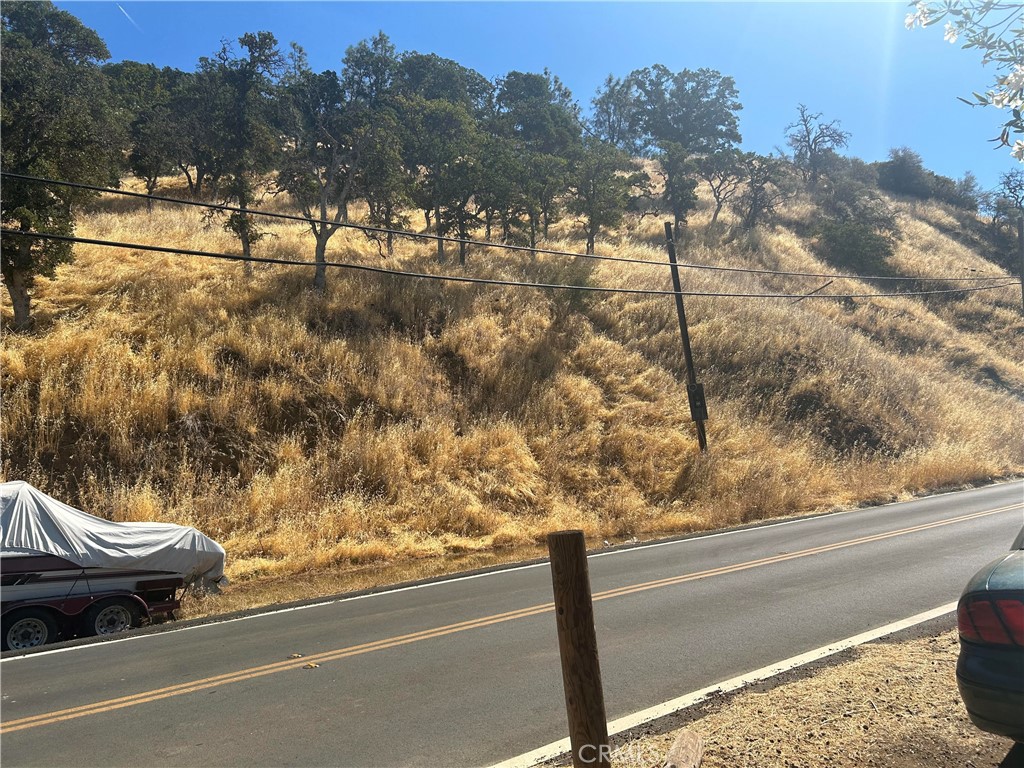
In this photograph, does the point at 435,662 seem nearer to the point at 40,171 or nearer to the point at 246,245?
the point at 40,171

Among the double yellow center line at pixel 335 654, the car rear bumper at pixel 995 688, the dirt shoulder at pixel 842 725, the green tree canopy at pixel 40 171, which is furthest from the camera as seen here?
the green tree canopy at pixel 40 171

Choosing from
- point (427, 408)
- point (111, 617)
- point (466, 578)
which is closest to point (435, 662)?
point (466, 578)

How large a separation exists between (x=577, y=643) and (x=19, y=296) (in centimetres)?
1947

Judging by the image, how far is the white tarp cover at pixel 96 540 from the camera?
372 inches

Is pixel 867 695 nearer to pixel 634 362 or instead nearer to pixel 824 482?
pixel 824 482

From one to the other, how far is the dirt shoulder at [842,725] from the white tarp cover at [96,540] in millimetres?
8297

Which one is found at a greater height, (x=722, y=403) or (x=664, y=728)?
(x=722, y=403)

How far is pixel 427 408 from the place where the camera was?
19.6 m

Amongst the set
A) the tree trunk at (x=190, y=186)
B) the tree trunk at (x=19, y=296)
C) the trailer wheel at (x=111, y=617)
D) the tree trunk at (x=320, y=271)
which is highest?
the tree trunk at (x=190, y=186)

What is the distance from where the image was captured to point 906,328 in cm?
4022

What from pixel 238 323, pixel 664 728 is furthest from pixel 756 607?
pixel 238 323

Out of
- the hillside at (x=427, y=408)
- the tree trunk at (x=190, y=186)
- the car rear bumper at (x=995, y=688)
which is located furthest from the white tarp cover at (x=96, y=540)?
the tree trunk at (x=190, y=186)

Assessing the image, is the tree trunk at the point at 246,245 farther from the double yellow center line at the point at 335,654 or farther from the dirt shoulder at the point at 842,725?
the dirt shoulder at the point at 842,725

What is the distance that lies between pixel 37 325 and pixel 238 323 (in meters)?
4.79
